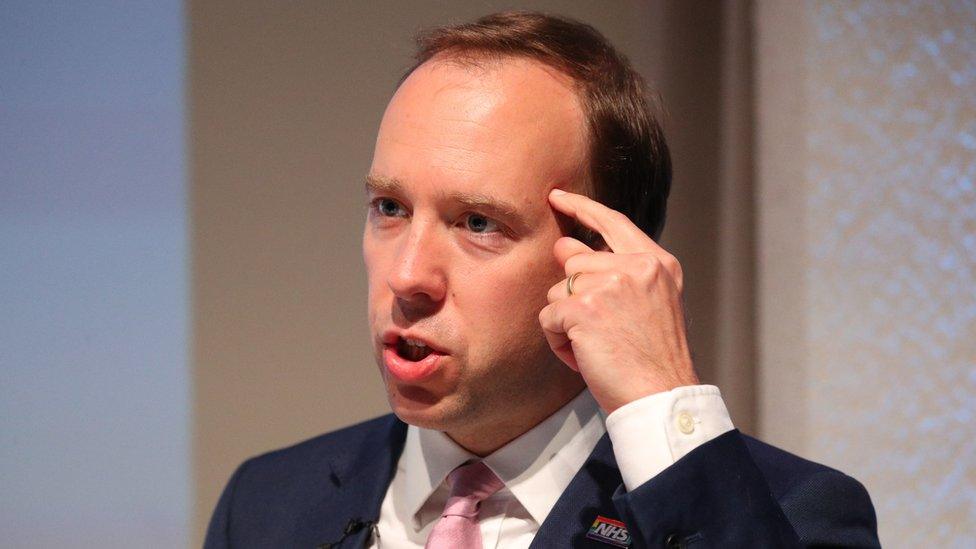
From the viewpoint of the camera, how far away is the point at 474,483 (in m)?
1.88

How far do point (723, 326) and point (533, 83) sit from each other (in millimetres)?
1212

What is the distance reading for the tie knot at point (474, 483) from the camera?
186 cm

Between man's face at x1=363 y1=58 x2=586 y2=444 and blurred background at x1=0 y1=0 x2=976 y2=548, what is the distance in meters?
0.75

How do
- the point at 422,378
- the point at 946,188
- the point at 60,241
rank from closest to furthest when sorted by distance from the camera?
the point at 422,378 < the point at 946,188 < the point at 60,241

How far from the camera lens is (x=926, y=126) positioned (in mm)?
2473

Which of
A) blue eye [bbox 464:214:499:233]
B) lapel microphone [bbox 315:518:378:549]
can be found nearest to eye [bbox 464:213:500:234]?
blue eye [bbox 464:214:499:233]

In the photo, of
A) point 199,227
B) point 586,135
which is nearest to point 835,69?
point 586,135

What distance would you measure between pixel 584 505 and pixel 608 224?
0.47 metres

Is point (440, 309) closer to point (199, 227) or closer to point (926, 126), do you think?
point (199, 227)

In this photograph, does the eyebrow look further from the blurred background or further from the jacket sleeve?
the blurred background

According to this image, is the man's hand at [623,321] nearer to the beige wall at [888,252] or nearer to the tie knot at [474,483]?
the tie knot at [474,483]

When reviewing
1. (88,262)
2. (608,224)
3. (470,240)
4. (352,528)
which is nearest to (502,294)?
(470,240)

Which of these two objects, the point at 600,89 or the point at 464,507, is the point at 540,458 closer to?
the point at 464,507

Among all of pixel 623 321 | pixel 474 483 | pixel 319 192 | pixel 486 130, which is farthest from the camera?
pixel 319 192
